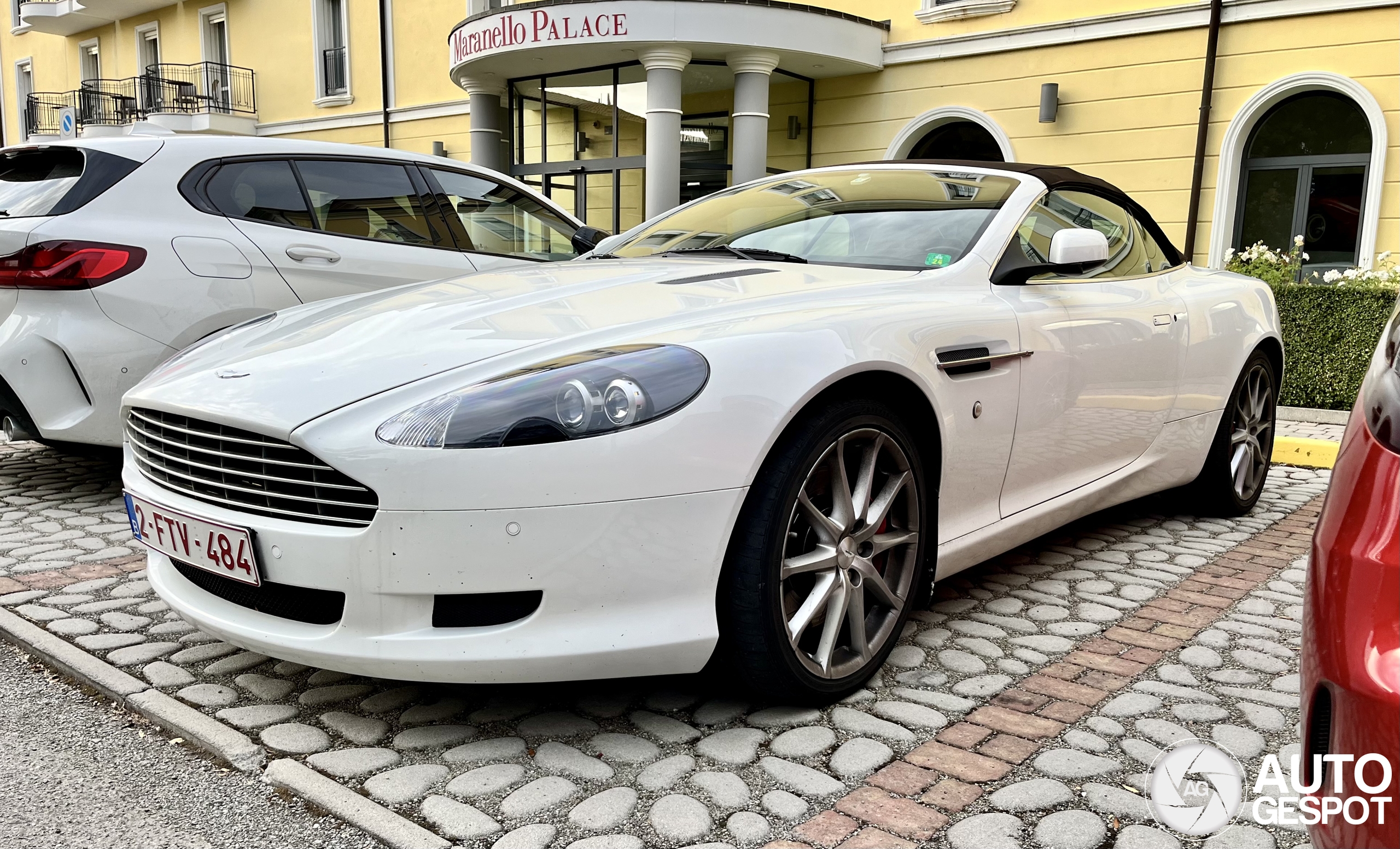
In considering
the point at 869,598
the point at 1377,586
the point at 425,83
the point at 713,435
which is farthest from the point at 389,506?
the point at 425,83

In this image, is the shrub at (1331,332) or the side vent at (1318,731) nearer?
the side vent at (1318,731)

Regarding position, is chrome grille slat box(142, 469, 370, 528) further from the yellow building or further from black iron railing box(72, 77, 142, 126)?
black iron railing box(72, 77, 142, 126)

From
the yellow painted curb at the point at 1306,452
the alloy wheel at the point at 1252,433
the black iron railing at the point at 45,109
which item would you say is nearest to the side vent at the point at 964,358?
the alloy wheel at the point at 1252,433

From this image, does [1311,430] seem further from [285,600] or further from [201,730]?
[201,730]

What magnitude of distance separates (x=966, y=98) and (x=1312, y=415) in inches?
288

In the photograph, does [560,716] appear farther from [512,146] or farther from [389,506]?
[512,146]

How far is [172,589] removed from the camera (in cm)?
261

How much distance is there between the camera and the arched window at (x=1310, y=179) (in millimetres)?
11398

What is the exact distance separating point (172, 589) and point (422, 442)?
37.8 inches

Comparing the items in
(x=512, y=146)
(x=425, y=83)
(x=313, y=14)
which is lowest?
(x=512, y=146)

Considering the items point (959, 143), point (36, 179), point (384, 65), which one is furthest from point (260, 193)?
point (384, 65)

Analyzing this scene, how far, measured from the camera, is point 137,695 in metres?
2.56

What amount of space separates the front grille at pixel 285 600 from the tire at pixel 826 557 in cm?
81

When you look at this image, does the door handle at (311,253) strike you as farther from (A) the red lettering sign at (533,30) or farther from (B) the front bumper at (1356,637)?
(A) the red lettering sign at (533,30)
